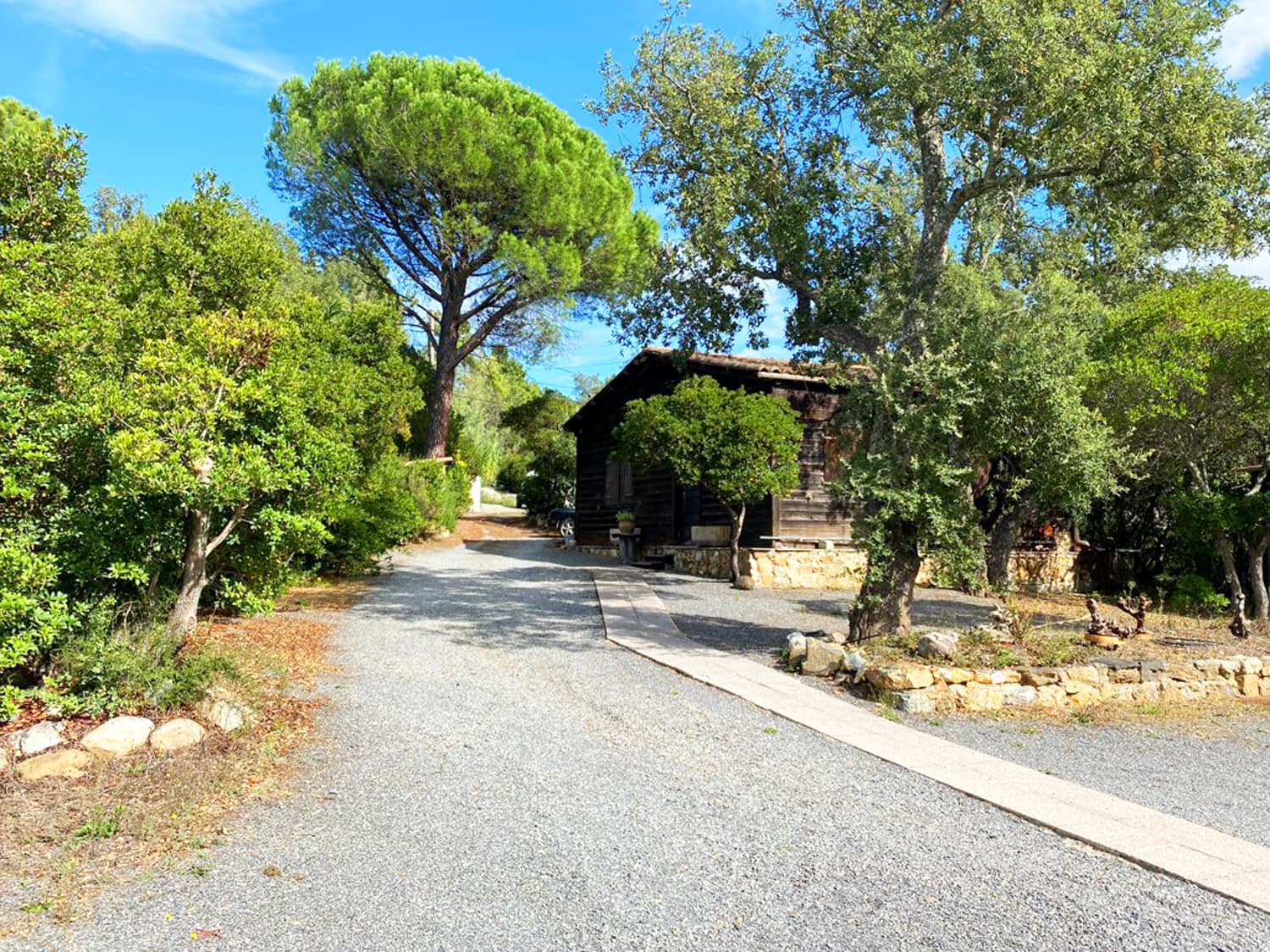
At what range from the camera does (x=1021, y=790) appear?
5.03 meters

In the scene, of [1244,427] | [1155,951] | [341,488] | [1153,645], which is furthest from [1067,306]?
[1155,951]

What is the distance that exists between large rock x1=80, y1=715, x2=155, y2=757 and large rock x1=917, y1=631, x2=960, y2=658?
639 centimetres

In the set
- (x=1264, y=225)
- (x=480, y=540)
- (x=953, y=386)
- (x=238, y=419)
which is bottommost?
(x=480, y=540)

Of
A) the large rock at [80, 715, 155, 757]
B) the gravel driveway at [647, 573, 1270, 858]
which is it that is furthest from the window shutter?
the large rock at [80, 715, 155, 757]

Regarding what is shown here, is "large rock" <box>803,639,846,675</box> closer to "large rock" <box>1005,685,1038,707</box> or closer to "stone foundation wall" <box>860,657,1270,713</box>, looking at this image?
"stone foundation wall" <box>860,657,1270,713</box>

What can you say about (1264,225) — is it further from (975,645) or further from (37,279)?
(37,279)

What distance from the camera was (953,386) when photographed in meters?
8.53

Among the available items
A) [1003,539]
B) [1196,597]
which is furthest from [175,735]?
[1196,597]

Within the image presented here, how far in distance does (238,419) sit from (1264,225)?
1083 cm

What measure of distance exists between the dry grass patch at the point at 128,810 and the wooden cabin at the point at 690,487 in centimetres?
947

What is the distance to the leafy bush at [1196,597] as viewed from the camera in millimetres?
13870

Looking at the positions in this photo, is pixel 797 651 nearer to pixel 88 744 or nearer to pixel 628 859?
pixel 628 859

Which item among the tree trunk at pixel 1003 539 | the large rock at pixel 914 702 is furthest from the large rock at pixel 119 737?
the tree trunk at pixel 1003 539

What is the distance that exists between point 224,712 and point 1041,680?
6713mm
